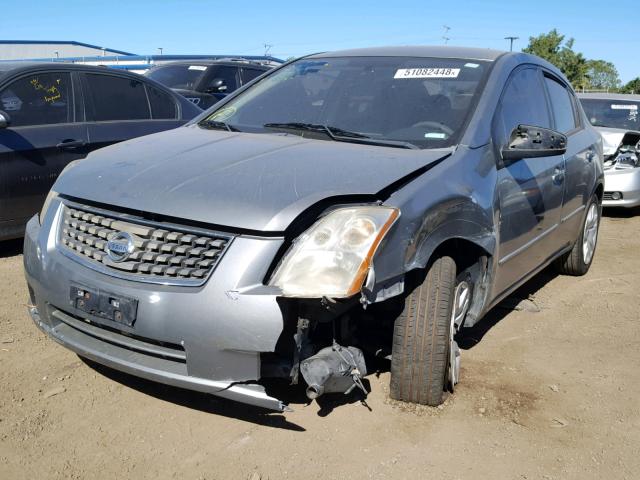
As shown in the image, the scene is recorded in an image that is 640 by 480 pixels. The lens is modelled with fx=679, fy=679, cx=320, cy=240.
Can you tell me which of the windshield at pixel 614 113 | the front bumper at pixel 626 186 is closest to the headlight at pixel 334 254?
the front bumper at pixel 626 186

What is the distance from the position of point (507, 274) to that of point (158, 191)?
2.02 m

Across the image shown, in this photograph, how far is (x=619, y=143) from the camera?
30.0 feet

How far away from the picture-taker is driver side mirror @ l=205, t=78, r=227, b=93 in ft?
32.9

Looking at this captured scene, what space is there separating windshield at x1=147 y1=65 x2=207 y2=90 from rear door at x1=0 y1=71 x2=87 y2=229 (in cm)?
457

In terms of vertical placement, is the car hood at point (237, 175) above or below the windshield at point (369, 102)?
below

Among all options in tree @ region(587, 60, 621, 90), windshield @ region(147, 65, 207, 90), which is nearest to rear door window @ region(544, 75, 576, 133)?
windshield @ region(147, 65, 207, 90)

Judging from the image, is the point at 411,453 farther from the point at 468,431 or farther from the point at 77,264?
the point at 77,264

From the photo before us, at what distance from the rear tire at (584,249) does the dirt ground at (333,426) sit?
1582 millimetres

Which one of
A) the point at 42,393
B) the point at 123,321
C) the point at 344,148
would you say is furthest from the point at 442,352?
the point at 42,393

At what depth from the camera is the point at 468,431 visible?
9.87 feet

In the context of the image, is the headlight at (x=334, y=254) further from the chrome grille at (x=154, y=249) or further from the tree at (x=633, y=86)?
the tree at (x=633, y=86)

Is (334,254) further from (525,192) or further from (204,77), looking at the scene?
(204,77)

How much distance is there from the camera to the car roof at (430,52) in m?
4.06

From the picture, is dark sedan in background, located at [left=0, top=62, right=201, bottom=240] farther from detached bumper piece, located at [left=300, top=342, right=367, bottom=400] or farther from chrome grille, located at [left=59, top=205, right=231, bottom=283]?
detached bumper piece, located at [left=300, top=342, right=367, bottom=400]
